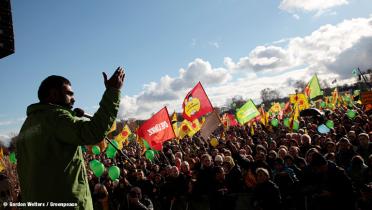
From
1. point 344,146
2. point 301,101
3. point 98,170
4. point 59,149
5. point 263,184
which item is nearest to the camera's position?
point 59,149

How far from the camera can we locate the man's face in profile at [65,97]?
226 centimetres

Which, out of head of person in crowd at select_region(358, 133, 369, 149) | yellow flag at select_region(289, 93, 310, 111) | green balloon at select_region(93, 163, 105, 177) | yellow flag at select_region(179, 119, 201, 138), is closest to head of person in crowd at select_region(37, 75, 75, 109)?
head of person in crowd at select_region(358, 133, 369, 149)

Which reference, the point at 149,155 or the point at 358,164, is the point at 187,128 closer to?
the point at 149,155

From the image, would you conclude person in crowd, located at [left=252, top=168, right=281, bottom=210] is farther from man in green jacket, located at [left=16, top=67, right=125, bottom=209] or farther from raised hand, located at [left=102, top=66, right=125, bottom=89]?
raised hand, located at [left=102, top=66, right=125, bottom=89]

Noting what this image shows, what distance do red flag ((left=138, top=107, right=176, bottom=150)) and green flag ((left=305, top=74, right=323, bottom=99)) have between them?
9514 mm

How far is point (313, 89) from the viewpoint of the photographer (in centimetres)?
1820

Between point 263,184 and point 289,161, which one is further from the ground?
point 289,161

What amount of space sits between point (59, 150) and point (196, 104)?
1105 cm

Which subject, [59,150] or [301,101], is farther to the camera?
[301,101]

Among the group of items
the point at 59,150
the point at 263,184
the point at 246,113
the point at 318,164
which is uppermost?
the point at 246,113

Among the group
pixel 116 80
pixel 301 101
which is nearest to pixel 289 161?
pixel 116 80

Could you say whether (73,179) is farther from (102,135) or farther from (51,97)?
(51,97)

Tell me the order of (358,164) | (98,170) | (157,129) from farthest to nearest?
(157,129) → (98,170) → (358,164)

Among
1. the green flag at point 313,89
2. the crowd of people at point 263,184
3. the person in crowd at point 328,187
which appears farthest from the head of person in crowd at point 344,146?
the green flag at point 313,89
